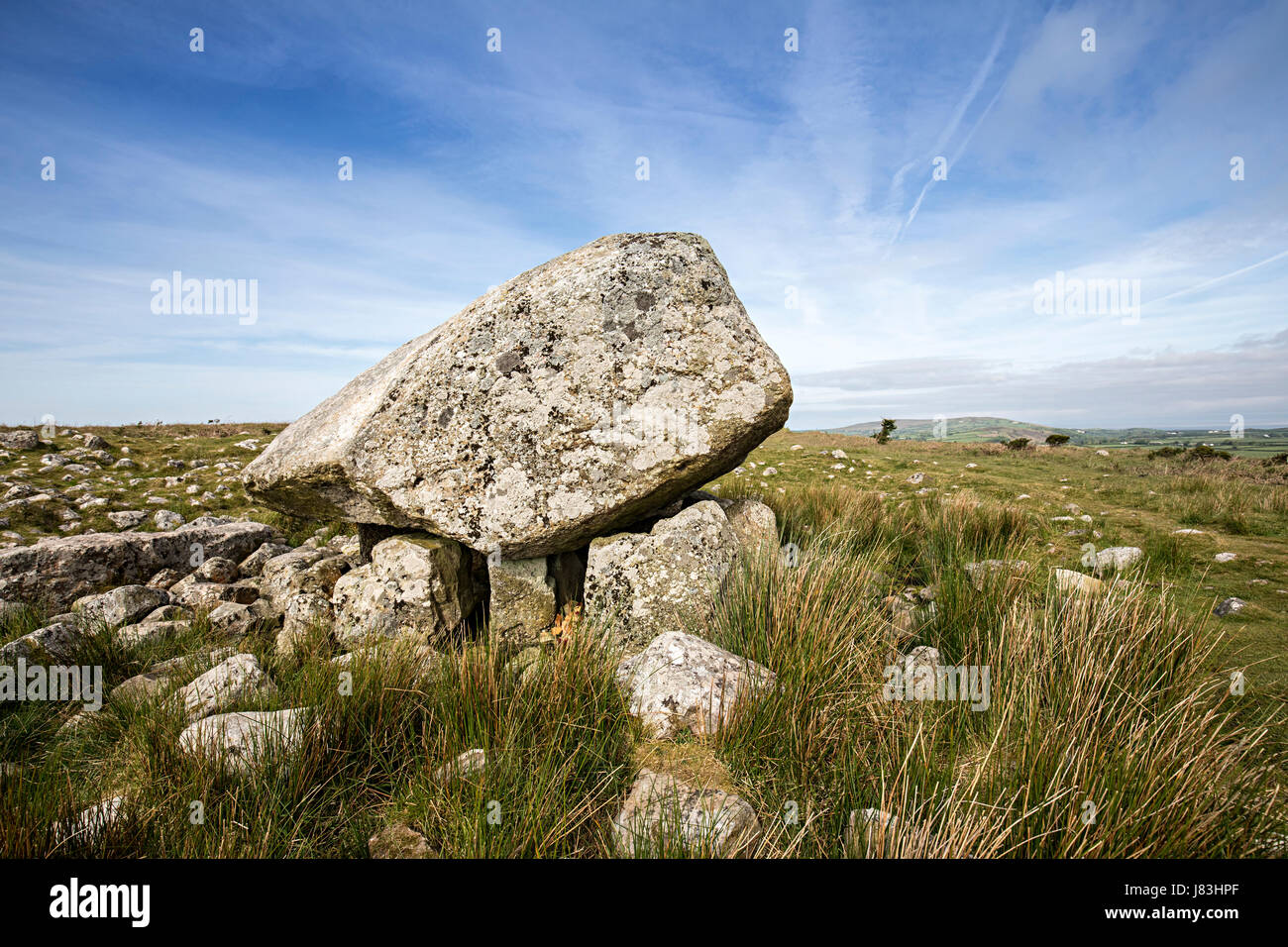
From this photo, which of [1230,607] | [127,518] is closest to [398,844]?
[1230,607]

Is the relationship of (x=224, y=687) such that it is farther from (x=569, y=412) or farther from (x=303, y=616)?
(x=569, y=412)

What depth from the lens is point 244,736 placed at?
316cm

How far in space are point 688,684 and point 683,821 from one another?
0.87 m

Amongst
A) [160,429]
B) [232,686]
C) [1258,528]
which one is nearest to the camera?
[232,686]

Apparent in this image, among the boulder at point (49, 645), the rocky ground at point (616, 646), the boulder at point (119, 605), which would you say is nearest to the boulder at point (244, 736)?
the rocky ground at point (616, 646)

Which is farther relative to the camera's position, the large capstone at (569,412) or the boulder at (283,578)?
the boulder at (283,578)

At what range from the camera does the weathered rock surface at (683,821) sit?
2385 mm

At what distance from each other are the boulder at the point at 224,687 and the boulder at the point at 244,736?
0.33 m

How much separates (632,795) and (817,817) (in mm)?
849

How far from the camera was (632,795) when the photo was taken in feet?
9.37

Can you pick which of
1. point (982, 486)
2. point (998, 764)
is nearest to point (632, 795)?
point (998, 764)

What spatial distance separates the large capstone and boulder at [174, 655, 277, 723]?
5.00ft
